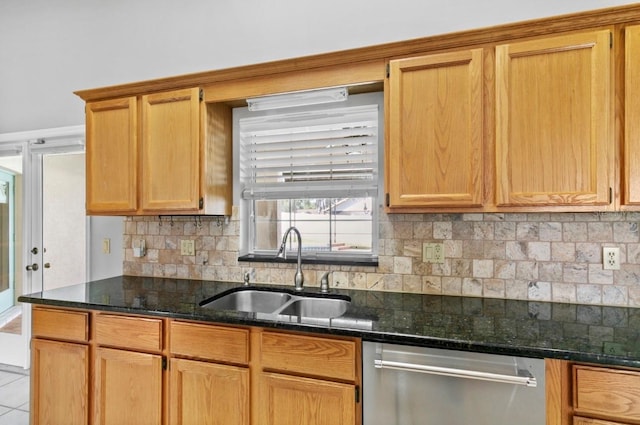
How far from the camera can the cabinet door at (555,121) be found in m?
1.55

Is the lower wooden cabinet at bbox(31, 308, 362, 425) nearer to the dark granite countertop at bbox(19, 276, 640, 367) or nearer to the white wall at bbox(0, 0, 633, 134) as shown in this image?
the dark granite countertop at bbox(19, 276, 640, 367)

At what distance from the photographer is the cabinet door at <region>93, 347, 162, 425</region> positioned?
1.86m

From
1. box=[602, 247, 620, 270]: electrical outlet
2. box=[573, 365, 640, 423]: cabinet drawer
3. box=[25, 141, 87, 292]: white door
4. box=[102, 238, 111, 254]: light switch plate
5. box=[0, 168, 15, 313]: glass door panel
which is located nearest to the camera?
box=[573, 365, 640, 423]: cabinet drawer

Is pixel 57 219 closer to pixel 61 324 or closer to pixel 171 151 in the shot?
pixel 61 324

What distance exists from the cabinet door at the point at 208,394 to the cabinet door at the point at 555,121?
1463 millimetres

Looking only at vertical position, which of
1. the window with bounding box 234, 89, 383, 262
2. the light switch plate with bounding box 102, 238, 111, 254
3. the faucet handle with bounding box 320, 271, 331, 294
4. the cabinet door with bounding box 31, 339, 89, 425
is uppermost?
the window with bounding box 234, 89, 383, 262

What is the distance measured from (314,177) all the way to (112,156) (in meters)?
1.31

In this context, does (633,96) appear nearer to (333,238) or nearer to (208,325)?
(333,238)

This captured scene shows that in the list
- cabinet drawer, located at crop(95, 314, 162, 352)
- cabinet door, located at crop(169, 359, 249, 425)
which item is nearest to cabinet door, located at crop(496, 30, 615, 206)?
cabinet door, located at crop(169, 359, 249, 425)

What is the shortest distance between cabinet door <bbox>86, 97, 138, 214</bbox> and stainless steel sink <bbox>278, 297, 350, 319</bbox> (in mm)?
1182

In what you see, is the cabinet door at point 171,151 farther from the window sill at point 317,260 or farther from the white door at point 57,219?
the white door at point 57,219

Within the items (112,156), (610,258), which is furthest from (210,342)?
(610,258)

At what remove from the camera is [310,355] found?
1.57 m

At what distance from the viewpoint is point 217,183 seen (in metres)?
2.38
